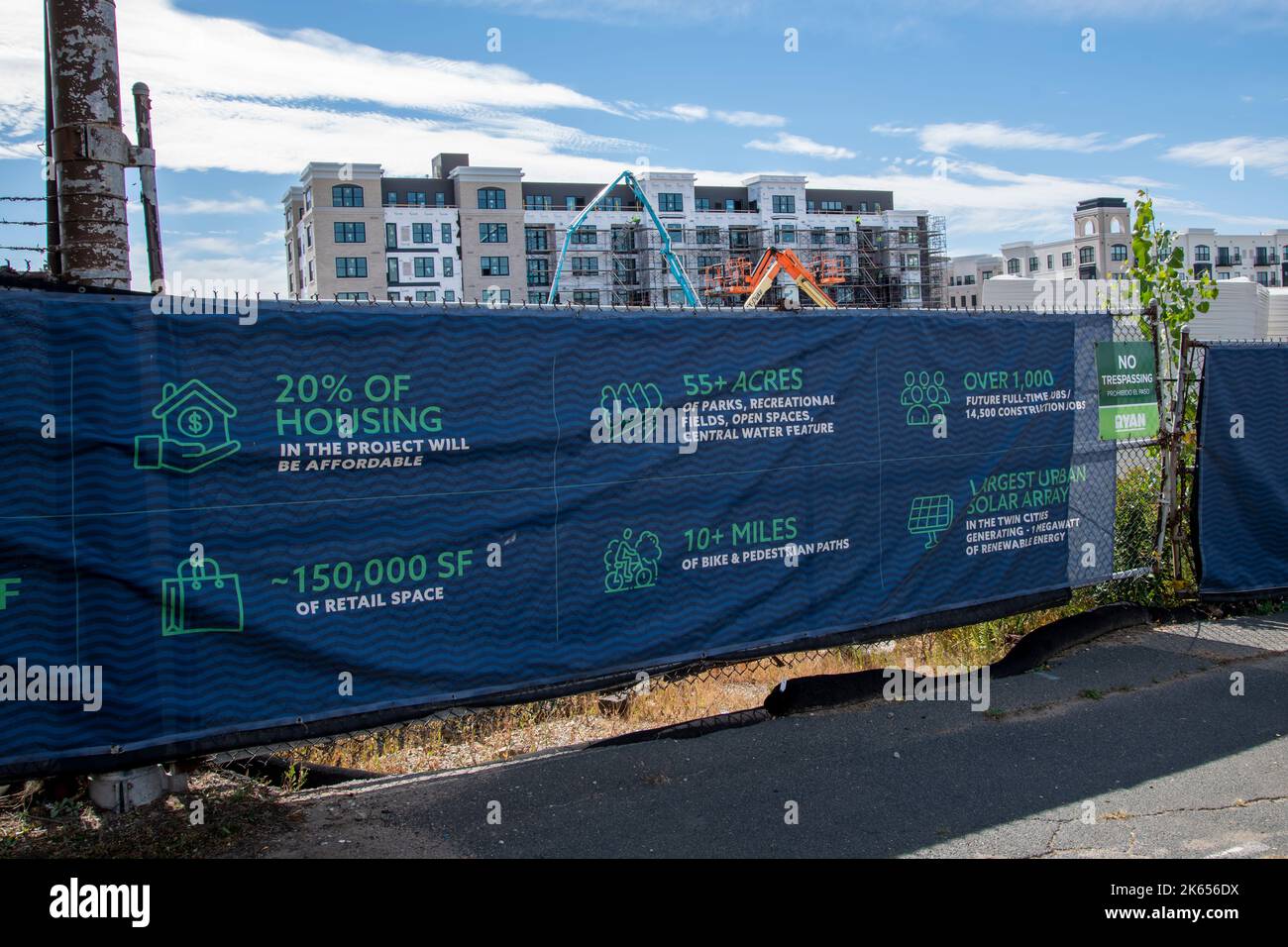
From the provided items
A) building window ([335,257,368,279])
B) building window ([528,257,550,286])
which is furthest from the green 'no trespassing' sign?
building window ([528,257,550,286])

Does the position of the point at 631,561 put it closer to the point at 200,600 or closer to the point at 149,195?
the point at 200,600

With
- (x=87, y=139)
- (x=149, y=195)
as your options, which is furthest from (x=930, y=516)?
(x=149, y=195)

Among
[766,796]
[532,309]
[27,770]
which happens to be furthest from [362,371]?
[766,796]

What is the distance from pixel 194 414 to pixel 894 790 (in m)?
3.71

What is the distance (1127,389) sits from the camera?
8.23m

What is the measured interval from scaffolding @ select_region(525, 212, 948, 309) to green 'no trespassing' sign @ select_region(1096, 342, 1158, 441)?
81.3 metres

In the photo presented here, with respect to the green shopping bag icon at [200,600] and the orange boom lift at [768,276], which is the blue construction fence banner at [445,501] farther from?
the orange boom lift at [768,276]

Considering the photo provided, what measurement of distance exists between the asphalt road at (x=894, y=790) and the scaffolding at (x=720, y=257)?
275 feet

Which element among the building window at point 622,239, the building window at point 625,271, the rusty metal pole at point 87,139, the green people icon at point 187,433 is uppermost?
the building window at point 622,239

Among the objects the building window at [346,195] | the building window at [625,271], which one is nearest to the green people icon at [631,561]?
the building window at [346,195]

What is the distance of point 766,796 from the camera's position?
5156 millimetres

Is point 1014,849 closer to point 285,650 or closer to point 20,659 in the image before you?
point 285,650

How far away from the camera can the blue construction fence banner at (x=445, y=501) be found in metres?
4.39
